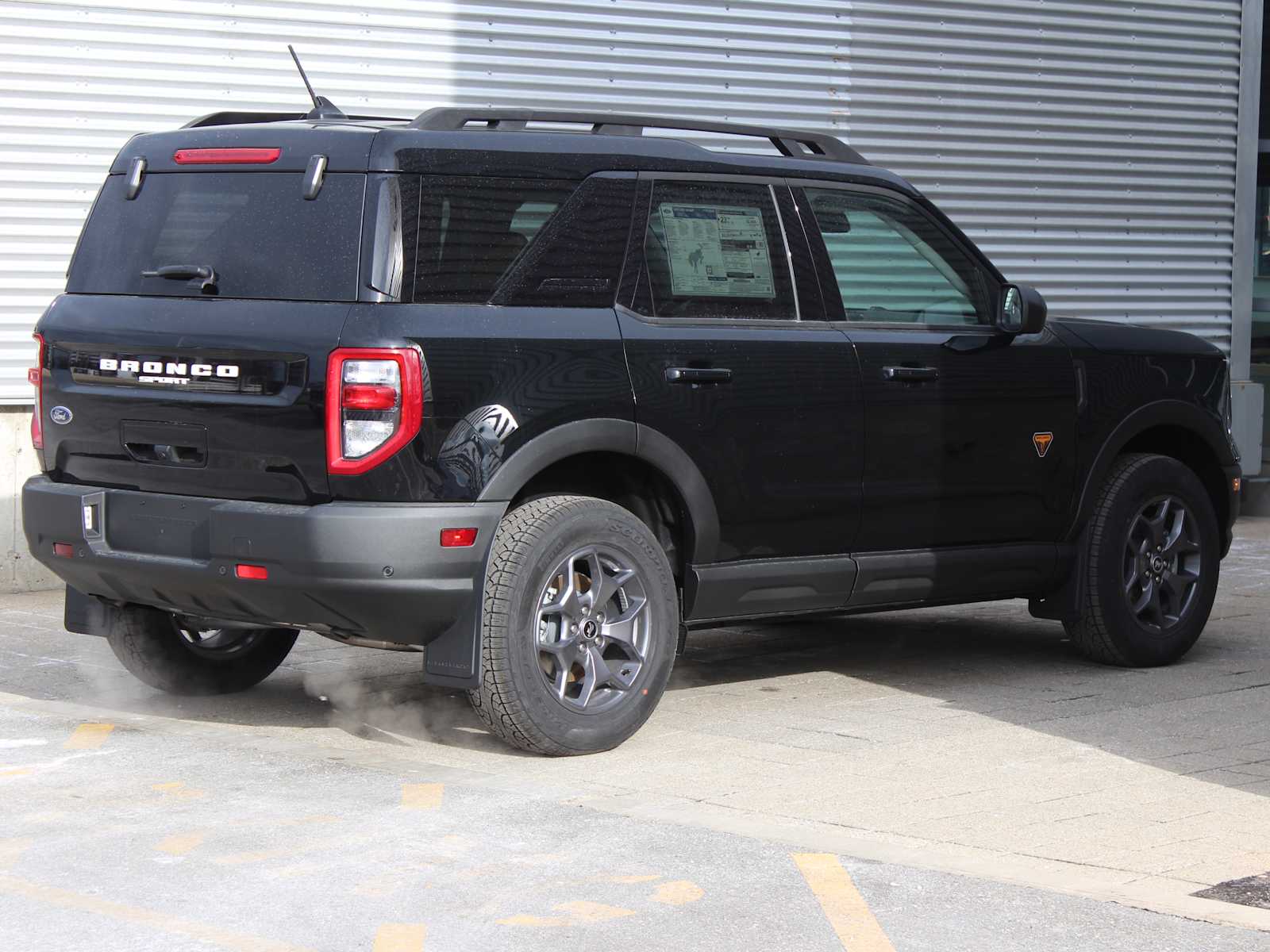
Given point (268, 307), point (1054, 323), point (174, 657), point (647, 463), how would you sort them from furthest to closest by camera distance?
point (1054, 323) → point (174, 657) → point (647, 463) → point (268, 307)

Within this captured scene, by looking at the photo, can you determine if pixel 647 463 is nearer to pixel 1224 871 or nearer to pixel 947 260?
pixel 947 260

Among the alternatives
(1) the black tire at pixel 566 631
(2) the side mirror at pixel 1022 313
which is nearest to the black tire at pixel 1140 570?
(2) the side mirror at pixel 1022 313

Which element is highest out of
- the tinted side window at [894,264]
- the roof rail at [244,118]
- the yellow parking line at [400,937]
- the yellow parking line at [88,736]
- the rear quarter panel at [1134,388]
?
the roof rail at [244,118]

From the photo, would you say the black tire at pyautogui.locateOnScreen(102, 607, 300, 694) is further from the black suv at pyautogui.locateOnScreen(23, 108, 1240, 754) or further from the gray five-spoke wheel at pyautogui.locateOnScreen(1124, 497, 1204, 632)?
the gray five-spoke wheel at pyautogui.locateOnScreen(1124, 497, 1204, 632)

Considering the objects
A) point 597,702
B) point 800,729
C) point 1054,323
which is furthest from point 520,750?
Answer: point 1054,323

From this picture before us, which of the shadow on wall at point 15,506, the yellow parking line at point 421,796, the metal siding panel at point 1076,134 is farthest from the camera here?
the metal siding panel at point 1076,134

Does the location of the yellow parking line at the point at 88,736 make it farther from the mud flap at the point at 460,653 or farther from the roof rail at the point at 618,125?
the roof rail at the point at 618,125

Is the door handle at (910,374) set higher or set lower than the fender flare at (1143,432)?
higher

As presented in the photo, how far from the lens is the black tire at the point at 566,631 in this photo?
19.9ft

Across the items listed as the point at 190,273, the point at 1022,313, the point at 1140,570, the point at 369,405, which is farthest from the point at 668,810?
the point at 1140,570

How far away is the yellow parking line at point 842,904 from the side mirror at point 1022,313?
287 cm

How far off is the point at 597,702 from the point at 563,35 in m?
6.68

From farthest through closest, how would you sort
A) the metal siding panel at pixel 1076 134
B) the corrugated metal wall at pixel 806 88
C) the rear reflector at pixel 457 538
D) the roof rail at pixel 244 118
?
the metal siding panel at pixel 1076 134
the corrugated metal wall at pixel 806 88
the roof rail at pixel 244 118
the rear reflector at pixel 457 538

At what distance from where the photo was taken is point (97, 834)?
5316mm
